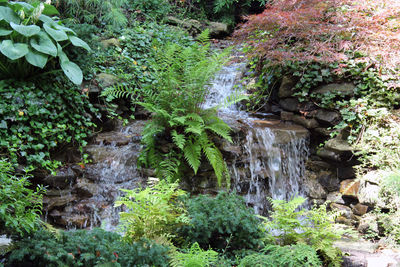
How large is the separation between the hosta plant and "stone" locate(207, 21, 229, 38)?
5.58 m

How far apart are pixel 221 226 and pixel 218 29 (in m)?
7.70

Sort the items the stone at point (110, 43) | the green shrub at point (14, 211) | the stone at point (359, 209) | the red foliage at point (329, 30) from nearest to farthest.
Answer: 1. the green shrub at point (14, 211)
2. the stone at point (359, 209)
3. the red foliage at point (329, 30)
4. the stone at point (110, 43)

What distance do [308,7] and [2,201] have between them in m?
5.33

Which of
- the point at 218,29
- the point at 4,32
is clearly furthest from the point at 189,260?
the point at 218,29

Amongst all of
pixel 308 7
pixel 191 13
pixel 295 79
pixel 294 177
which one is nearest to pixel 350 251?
pixel 294 177

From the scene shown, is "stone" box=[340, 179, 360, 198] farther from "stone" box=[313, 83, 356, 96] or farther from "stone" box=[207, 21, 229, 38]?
"stone" box=[207, 21, 229, 38]

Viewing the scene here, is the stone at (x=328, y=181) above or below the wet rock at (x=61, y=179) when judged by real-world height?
below

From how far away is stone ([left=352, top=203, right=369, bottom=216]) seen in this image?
164 inches

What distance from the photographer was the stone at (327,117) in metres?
4.85

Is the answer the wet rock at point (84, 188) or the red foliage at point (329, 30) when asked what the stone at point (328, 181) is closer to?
the red foliage at point (329, 30)

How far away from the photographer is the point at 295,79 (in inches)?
214

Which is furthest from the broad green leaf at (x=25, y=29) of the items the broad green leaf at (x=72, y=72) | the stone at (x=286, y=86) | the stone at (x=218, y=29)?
the stone at (x=218, y=29)

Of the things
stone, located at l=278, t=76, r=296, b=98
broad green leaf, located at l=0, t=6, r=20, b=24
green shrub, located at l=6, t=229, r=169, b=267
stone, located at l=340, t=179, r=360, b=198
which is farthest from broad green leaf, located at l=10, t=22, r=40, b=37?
stone, located at l=340, t=179, r=360, b=198

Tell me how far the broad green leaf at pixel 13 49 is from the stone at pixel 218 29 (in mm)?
6243
